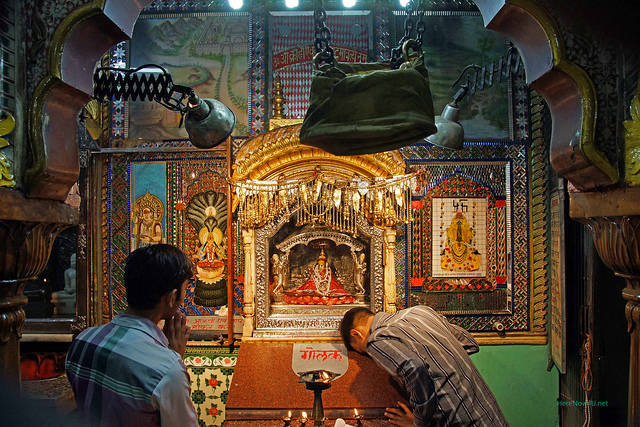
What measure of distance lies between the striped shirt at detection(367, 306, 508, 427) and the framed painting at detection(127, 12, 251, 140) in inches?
139

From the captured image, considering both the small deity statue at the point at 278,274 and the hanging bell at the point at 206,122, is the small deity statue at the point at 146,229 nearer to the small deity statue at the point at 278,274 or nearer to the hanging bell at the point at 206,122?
the small deity statue at the point at 278,274

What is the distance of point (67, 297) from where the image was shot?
5070 millimetres

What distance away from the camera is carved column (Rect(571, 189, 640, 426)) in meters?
1.77

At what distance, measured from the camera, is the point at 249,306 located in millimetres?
4551

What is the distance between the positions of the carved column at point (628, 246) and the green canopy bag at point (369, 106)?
0.90m

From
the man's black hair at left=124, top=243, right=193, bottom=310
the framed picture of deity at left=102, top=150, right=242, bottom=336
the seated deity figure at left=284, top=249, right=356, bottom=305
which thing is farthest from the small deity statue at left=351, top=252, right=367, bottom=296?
the man's black hair at left=124, top=243, right=193, bottom=310

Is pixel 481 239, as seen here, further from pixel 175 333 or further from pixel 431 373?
pixel 175 333

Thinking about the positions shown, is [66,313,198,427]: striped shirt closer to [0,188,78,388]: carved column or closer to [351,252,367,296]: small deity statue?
[0,188,78,388]: carved column

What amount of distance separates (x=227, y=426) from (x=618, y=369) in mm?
3618

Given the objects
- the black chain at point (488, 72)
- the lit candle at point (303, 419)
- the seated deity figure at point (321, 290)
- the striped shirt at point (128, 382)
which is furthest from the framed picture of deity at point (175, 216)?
the striped shirt at point (128, 382)

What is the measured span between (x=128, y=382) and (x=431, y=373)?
1785 mm

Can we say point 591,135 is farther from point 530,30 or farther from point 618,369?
point 618,369

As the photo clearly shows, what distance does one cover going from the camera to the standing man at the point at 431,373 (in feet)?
8.31

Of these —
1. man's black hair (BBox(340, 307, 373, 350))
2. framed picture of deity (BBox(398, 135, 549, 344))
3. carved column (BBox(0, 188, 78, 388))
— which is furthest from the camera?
framed picture of deity (BBox(398, 135, 549, 344))
